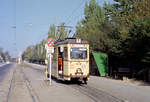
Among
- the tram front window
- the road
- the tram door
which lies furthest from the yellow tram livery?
the road

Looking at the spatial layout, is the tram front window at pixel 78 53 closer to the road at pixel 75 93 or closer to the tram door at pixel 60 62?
the tram door at pixel 60 62

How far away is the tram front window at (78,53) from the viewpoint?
17.8m

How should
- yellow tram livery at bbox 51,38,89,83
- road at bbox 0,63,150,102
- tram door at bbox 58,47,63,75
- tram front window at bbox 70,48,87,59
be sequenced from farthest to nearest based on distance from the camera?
tram door at bbox 58,47,63,75, tram front window at bbox 70,48,87,59, yellow tram livery at bbox 51,38,89,83, road at bbox 0,63,150,102

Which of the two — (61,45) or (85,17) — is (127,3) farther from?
(61,45)

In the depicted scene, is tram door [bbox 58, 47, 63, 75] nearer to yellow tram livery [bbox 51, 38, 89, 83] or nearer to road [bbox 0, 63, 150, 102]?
yellow tram livery [bbox 51, 38, 89, 83]

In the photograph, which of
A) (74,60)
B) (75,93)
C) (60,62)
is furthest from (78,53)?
(75,93)

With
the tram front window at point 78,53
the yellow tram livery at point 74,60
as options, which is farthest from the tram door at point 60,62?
the tram front window at point 78,53

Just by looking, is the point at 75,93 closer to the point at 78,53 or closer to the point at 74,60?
the point at 74,60

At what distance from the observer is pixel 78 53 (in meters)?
18.0

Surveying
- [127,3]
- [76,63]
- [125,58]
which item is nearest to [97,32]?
[127,3]

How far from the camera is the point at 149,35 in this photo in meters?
18.2

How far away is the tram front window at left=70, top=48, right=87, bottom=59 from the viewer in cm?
Answer: 1777

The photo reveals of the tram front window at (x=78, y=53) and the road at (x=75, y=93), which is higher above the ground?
the tram front window at (x=78, y=53)

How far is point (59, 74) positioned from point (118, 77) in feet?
24.6
